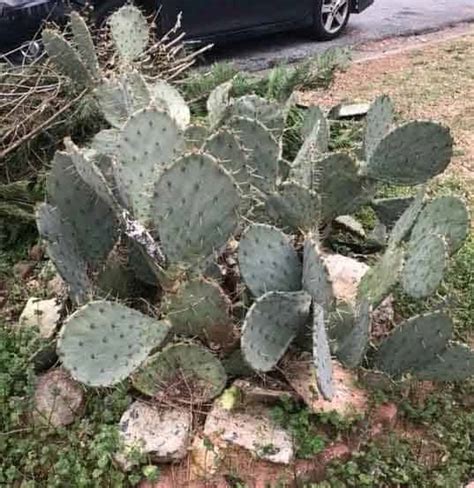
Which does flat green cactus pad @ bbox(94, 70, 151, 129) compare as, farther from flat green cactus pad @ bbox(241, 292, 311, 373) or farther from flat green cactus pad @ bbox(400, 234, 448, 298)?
flat green cactus pad @ bbox(400, 234, 448, 298)

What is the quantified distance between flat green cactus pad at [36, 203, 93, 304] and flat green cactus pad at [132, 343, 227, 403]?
14.1 inches

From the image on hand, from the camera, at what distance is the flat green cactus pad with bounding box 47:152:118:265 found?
3.05 metres

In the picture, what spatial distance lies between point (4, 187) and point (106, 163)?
0.91m

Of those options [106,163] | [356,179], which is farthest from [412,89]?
[106,163]

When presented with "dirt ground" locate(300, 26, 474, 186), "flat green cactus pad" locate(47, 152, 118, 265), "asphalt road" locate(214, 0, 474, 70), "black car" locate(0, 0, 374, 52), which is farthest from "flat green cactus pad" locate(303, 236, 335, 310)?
"asphalt road" locate(214, 0, 474, 70)

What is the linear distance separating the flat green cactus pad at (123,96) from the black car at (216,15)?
2137 mm

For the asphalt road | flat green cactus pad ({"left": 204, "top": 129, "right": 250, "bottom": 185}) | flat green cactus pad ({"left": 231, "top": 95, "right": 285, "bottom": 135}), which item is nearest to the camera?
flat green cactus pad ({"left": 204, "top": 129, "right": 250, "bottom": 185})

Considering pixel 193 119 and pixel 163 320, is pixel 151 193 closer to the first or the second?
pixel 163 320

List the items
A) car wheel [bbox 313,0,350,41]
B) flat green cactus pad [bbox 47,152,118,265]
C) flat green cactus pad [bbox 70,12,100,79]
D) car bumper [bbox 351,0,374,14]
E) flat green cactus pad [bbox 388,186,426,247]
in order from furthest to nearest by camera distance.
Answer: car bumper [bbox 351,0,374,14] < car wheel [bbox 313,0,350,41] < flat green cactus pad [bbox 70,12,100,79] < flat green cactus pad [bbox 388,186,426,247] < flat green cactus pad [bbox 47,152,118,265]

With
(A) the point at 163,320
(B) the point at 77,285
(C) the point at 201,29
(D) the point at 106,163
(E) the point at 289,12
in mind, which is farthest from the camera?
(E) the point at 289,12

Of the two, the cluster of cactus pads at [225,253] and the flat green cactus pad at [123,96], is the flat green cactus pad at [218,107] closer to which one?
the cluster of cactus pads at [225,253]

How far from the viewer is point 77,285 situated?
300 cm

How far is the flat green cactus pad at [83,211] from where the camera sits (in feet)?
10.0

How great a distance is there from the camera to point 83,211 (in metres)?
3.09
